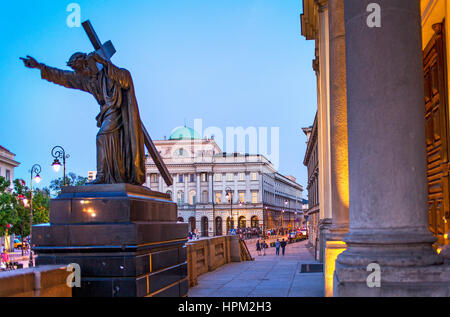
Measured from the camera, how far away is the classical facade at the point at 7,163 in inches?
2852

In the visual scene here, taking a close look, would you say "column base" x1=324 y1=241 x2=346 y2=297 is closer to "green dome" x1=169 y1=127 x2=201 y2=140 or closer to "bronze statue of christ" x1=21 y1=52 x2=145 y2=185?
"bronze statue of christ" x1=21 y1=52 x2=145 y2=185

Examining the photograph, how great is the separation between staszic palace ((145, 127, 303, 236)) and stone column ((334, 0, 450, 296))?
424ft

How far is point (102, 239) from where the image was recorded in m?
6.95

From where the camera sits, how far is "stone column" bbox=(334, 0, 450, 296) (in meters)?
5.13

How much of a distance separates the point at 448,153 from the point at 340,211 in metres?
2.58

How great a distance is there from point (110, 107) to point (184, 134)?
143m

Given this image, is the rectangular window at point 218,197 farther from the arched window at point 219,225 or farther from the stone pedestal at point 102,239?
the stone pedestal at point 102,239

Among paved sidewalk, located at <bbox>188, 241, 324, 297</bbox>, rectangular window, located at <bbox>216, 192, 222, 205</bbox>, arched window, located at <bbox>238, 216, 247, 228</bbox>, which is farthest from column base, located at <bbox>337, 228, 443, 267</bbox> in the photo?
rectangular window, located at <bbox>216, 192, 222, 205</bbox>

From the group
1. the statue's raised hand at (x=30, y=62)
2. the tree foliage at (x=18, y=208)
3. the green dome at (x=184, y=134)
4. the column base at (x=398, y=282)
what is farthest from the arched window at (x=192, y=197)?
the column base at (x=398, y=282)

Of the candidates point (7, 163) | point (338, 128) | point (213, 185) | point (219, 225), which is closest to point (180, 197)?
point (213, 185)

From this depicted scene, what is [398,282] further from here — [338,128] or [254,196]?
[254,196]

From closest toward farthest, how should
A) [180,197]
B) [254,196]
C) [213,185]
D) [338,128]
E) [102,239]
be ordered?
[102,239] < [338,128] < [254,196] < [213,185] < [180,197]

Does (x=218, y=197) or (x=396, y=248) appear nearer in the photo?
(x=396, y=248)
